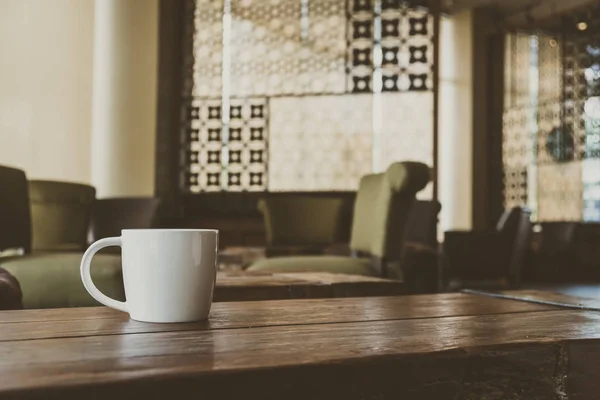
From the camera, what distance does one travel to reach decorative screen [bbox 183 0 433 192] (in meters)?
5.62

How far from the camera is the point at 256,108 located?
5.66 m

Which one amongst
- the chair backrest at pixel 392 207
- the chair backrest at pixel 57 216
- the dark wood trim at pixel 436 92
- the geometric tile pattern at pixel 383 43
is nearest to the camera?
the chair backrest at pixel 392 207

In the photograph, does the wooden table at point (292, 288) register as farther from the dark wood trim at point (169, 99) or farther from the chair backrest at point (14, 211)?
the dark wood trim at point (169, 99)

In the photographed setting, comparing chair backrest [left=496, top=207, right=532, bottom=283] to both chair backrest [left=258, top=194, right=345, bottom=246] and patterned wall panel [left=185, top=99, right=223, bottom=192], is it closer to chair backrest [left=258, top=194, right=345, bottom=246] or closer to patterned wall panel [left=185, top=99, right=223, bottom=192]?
chair backrest [left=258, top=194, right=345, bottom=246]

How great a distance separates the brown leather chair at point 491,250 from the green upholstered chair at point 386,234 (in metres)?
A: 2.68

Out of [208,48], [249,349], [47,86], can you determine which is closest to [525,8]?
[208,48]

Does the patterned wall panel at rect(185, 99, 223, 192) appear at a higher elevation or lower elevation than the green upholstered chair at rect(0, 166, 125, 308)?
higher

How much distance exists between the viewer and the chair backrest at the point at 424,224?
489 centimetres

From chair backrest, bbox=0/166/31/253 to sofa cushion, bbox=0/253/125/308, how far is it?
47 centimetres

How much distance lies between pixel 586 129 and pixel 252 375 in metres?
8.09

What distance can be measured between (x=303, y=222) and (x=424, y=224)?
3.23 feet

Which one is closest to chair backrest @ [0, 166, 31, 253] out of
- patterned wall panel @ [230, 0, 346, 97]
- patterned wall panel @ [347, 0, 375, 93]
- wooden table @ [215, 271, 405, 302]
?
wooden table @ [215, 271, 405, 302]

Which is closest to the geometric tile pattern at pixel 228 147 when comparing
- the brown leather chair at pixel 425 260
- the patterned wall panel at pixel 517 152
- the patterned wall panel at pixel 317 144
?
the patterned wall panel at pixel 317 144

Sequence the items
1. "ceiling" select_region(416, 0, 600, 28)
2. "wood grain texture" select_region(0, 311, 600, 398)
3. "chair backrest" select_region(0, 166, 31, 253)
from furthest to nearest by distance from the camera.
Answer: "ceiling" select_region(416, 0, 600, 28)
"chair backrest" select_region(0, 166, 31, 253)
"wood grain texture" select_region(0, 311, 600, 398)
